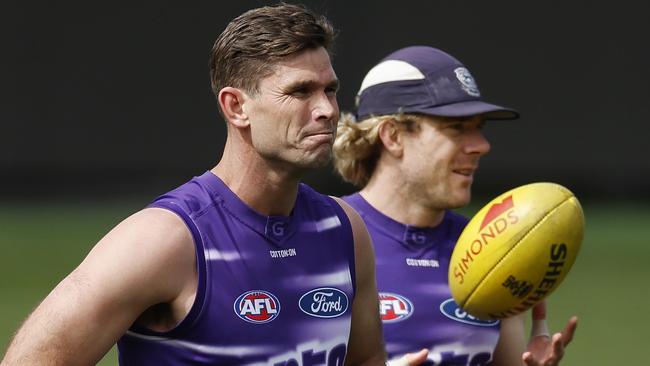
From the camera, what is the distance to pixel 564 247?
4.55 metres

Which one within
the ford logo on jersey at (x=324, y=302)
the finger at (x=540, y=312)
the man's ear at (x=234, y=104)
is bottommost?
the finger at (x=540, y=312)

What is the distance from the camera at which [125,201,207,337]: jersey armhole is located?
11.8ft

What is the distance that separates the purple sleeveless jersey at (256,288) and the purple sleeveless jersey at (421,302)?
0.91 meters

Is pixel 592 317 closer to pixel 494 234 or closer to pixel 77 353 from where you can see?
pixel 494 234

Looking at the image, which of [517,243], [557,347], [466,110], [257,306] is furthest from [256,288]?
[466,110]

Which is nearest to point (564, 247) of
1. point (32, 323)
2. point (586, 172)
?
point (32, 323)

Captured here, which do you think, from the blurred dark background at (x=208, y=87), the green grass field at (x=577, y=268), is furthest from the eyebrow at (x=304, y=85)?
the blurred dark background at (x=208, y=87)

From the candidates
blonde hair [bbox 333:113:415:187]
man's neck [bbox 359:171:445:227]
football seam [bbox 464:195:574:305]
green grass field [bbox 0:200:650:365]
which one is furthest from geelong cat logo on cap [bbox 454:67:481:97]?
green grass field [bbox 0:200:650:365]

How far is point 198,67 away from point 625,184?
19.3 ft

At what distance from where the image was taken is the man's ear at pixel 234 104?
3.88 m

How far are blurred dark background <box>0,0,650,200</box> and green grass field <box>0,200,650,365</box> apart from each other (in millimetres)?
517

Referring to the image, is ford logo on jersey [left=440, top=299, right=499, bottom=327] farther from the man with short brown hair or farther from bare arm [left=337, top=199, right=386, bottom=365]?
the man with short brown hair

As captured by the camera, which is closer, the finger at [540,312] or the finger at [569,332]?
the finger at [569,332]

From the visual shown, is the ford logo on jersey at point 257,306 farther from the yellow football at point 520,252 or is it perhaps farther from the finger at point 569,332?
the finger at point 569,332
